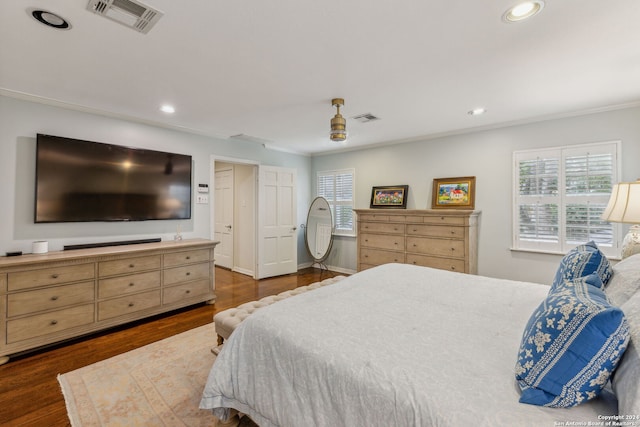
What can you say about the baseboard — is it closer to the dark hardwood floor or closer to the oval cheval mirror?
the oval cheval mirror

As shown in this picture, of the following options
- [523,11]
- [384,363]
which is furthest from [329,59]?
[384,363]

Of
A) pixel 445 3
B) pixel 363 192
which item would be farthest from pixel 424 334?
pixel 363 192

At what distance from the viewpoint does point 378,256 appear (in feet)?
15.1

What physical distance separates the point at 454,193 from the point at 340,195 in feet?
6.96

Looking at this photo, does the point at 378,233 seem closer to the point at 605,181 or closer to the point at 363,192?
the point at 363,192

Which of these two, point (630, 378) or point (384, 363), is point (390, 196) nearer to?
point (384, 363)

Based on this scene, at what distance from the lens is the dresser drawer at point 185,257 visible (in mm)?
3449

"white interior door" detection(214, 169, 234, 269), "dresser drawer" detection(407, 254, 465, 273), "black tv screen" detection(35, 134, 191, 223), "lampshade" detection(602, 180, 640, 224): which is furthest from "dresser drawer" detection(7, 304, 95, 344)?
"lampshade" detection(602, 180, 640, 224)

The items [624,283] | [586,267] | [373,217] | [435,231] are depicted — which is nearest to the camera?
[624,283]

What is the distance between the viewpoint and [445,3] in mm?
1575

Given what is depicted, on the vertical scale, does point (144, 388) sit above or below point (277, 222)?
below

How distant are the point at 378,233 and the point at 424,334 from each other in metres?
3.28

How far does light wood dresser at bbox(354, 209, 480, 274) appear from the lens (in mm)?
3834

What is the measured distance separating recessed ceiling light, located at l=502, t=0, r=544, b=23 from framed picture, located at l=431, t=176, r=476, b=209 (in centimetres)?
270
